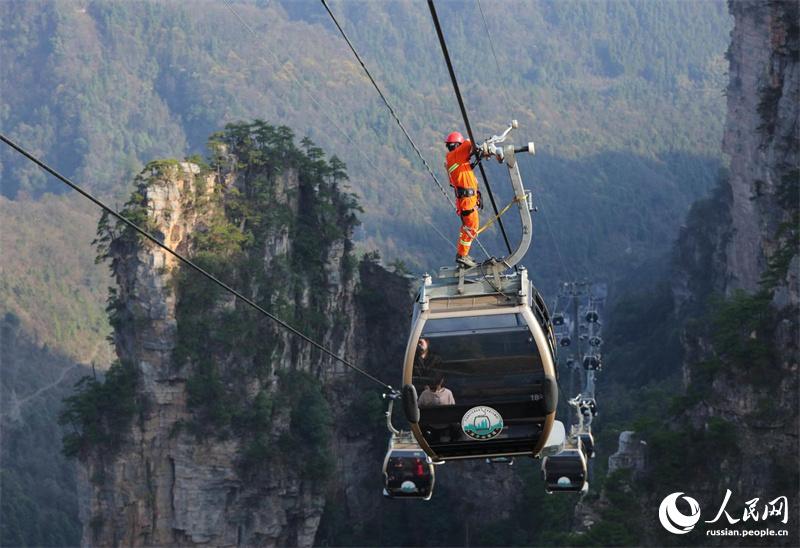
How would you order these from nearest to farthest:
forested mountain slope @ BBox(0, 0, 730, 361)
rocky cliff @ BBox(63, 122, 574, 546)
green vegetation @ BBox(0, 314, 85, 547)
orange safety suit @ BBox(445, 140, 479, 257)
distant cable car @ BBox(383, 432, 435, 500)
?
orange safety suit @ BBox(445, 140, 479, 257)
distant cable car @ BBox(383, 432, 435, 500)
rocky cliff @ BBox(63, 122, 574, 546)
green vegetation @ BBox(0, 314, 85, 547)
forested mountain slope @ BBox(0, 0, 730, 361)

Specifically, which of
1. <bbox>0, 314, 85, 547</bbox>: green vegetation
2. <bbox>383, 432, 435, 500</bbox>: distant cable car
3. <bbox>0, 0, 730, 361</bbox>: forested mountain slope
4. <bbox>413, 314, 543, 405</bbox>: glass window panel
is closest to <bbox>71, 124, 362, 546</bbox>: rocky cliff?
<bbox>383, 432, 435, 500</bbox>: distant cable car

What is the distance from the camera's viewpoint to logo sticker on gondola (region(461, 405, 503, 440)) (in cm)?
2111

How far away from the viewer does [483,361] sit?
20.7m

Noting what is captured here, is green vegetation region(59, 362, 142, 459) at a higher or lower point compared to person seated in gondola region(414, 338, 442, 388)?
higher

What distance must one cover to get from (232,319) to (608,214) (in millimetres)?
101601

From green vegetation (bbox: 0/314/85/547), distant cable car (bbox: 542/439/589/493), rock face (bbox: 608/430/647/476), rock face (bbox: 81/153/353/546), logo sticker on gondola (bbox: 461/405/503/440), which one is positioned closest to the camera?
logo sticker on gondola (bbox: 461/405/503/440)

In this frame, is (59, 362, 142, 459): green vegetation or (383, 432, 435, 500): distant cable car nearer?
(383, 432, 435, 500): distant cable car

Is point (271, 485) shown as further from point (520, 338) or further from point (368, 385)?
point (520, 338)

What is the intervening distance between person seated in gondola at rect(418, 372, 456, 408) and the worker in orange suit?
1.58 m

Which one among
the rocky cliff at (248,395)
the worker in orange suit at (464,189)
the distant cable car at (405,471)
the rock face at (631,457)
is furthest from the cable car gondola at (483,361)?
the rocky cliff at (248,395)

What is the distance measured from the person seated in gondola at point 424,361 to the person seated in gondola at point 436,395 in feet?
0.56

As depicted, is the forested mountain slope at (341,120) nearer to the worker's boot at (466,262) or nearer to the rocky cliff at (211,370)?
the rocky cliff at (211,370)

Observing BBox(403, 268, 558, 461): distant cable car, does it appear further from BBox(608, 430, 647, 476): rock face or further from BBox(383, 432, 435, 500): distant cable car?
BBox(608, 430, 647, 476): rock face

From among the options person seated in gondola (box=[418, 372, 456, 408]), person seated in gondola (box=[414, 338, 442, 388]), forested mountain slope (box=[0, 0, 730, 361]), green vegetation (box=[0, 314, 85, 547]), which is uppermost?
forested mountain slope (box=[0, 0, 730, 361])
